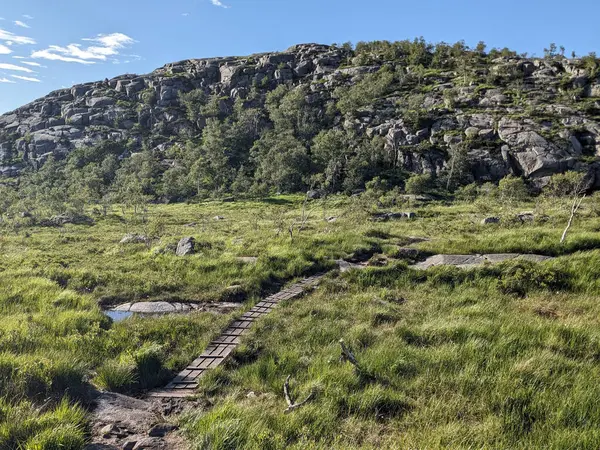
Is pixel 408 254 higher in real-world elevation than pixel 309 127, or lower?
lower

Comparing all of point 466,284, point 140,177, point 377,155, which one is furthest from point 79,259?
point 140,177

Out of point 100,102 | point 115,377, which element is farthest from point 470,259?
point 100,102

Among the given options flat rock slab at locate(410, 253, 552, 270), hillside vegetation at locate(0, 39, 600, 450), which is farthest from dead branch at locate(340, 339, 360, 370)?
flat rock slab at locate(410, 253, 552, 270)

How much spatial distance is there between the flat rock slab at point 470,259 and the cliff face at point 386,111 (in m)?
70.0

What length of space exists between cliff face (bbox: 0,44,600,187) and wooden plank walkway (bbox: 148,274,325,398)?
77.8 m

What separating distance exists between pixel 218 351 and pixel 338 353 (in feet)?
9.12

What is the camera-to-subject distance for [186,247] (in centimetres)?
1752

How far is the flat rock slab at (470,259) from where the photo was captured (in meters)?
14.0

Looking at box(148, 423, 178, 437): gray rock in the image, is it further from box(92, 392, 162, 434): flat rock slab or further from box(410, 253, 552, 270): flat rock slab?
box(410, 253, 552, 270): flat rock slab

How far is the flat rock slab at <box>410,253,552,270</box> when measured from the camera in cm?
1399

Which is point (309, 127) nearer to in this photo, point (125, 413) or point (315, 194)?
point (315, 194)

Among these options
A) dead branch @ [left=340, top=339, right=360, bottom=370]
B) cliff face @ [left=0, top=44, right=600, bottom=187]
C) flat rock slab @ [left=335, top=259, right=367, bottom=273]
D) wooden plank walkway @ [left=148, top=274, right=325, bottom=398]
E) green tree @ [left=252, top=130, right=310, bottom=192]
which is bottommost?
wooden plank walkway @ [left=148, top=274, right=325, bottom=398]

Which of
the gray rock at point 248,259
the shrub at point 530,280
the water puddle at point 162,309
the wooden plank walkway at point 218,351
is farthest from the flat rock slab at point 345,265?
the shrub at point 530,280

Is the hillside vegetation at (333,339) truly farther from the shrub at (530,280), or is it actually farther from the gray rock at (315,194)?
the gray rock at (315,194)
